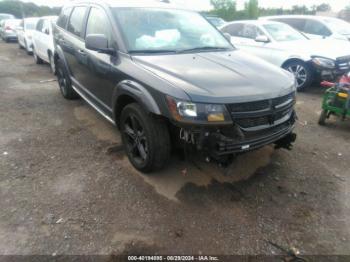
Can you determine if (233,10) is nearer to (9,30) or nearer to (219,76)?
(9,30)

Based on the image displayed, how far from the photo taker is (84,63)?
4250mm

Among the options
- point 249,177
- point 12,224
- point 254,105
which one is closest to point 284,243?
point 249,177

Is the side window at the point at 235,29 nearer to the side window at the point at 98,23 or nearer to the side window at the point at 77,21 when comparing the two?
the side window at the point at 77,21

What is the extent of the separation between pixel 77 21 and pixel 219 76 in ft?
9.71

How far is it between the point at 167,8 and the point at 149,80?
1.69 meters

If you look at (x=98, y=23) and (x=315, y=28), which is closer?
(x=98, y=23)

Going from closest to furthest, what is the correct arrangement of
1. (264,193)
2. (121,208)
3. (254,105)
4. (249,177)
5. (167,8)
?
(254,105) → (121,208) → (264,193) → (249,177) → (167,8)

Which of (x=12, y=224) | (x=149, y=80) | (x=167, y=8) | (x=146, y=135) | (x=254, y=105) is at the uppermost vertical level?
(x=167, y=8)

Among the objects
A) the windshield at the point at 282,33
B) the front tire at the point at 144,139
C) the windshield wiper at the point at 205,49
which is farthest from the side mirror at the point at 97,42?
the windshield at the point at 282,33

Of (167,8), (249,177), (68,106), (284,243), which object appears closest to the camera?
(284,243)

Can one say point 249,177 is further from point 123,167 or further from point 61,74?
point 61,74

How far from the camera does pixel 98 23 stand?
3.85 m

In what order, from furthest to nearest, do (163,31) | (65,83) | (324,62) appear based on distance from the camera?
(324,62) < (65,83) < (163,31)

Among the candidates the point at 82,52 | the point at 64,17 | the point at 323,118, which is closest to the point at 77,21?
the point at 82,52
